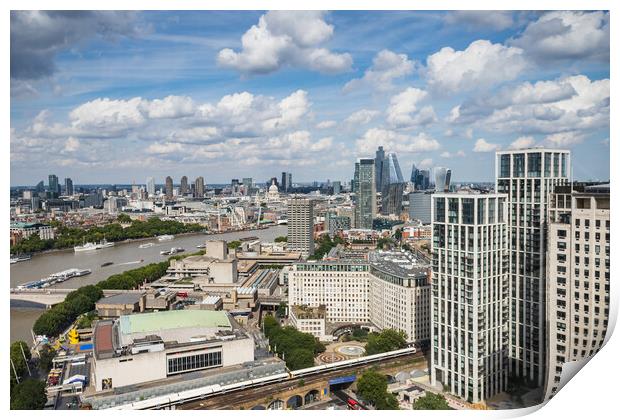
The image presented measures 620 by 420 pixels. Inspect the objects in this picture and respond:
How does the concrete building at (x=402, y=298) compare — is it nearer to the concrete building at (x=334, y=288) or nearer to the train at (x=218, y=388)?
the concrete building at (x=334, y=288)

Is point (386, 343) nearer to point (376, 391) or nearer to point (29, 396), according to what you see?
point (376, 391)

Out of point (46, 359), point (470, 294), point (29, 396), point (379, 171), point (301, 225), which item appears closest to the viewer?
point (29, 396)

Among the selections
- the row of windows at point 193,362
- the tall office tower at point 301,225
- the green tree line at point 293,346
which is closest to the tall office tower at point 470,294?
the green tree line at point 293,346

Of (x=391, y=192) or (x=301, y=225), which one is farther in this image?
(x=391, y=192)

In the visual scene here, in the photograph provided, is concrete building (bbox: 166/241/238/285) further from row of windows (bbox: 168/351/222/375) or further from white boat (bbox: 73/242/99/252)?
row of windows (bbox: 168/351/222/375)

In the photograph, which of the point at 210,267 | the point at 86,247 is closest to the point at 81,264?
the point at 86,247

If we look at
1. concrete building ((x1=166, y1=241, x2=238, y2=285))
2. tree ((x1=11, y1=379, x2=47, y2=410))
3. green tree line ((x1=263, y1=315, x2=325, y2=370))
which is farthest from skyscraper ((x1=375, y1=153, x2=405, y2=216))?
tree ((x1=11, y1=379, x2=47, y2=410))
